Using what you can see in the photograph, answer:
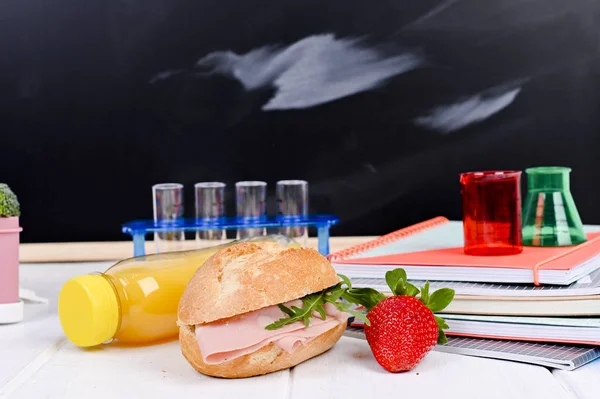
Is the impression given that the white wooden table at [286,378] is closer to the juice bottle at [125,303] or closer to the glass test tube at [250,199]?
the juice bottle at [125,303]

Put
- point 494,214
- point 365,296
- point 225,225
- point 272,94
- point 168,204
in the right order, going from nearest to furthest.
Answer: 1. point 365,296
2. point 494,214
3. point 225,225
4. point 168,204
5. point 272,94

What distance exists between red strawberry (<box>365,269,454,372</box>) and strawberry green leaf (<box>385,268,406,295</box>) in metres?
0.03

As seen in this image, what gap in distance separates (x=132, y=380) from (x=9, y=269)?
0.39 meters

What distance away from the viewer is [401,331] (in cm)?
81

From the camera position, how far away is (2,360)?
95 centimetres

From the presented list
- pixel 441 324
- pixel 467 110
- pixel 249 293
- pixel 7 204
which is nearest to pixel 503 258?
pixel 441 324

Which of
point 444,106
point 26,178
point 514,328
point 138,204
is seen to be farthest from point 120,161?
point 514,328

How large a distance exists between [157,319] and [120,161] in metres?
0.90

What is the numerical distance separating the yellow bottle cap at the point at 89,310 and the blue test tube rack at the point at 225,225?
0.43 m

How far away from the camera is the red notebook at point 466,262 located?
0.91m

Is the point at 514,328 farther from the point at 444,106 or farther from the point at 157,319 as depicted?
the point at 444,106

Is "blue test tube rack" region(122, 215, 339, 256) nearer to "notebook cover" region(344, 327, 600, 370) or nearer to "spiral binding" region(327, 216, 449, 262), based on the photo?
"spiral binding" region(327, 216, 449, 262)

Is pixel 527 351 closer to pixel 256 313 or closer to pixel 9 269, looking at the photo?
pixel 256 313

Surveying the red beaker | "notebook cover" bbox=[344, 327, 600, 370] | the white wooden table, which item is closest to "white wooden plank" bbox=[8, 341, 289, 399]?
the white wooden table
